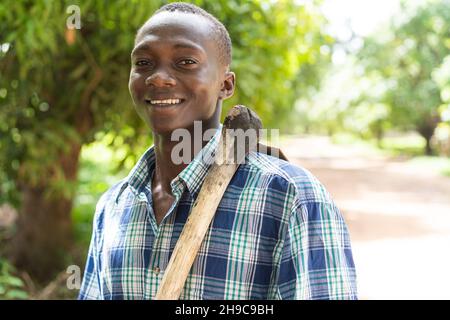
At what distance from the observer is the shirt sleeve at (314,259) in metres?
1.23

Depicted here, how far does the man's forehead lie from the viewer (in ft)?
4.58

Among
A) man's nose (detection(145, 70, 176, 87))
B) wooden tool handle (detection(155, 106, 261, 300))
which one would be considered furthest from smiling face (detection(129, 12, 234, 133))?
wooden tool handle (detection(155, 106, 261, 300))

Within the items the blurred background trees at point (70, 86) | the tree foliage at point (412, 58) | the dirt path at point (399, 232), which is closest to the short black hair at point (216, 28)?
the blurred background trees at point (70, 86)

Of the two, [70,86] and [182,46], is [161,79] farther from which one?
[70,86]

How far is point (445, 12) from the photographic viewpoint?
18.0 m

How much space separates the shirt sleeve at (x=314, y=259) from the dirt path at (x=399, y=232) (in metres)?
3.66

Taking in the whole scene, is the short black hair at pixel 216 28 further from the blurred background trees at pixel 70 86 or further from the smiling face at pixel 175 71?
the blurred background trees at pixel 70 86

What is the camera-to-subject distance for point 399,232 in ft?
29.0

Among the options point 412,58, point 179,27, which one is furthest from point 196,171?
point 412,58

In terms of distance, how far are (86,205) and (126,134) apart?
431cm

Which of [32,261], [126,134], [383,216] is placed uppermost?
[383,216]

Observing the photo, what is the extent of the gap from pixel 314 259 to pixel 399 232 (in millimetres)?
8102

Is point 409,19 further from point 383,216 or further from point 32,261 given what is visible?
point 32,261

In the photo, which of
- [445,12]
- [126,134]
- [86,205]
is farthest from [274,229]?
[445,12]
